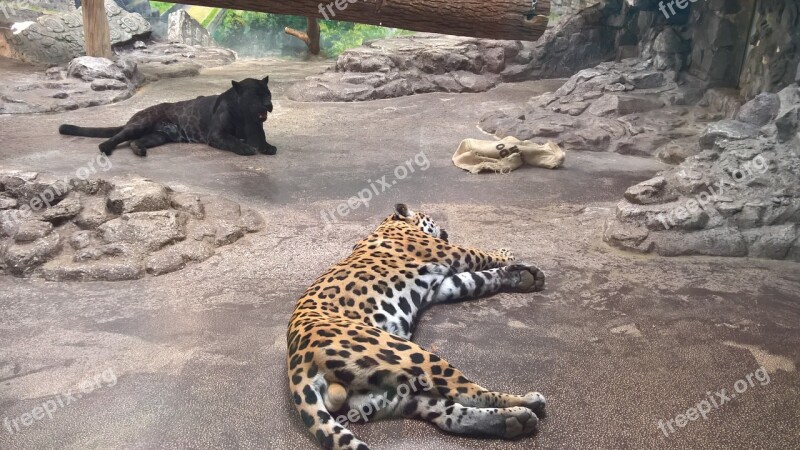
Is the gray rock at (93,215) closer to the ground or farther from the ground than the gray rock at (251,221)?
farther from the ground

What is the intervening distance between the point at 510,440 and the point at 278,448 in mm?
1068

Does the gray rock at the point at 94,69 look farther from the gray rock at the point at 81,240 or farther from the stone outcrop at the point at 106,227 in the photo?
the gray rock at the point at 81,240

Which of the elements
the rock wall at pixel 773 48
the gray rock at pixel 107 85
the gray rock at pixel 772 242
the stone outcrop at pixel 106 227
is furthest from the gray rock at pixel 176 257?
the gray rock at pixel 107 85

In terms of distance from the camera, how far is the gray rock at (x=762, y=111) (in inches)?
266

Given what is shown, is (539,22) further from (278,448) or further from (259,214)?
(278,448)

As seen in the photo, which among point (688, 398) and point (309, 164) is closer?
point (688, 398)

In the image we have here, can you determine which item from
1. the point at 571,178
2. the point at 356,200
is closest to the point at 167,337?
the point at 356,200

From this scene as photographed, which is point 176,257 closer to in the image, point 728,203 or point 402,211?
point 402,211

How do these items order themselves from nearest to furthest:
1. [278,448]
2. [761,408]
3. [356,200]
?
1. [278,448]
2. [761,408]
3. [356,200]

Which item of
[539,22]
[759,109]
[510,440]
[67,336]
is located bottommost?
[67,336]

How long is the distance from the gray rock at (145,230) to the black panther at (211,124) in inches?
107

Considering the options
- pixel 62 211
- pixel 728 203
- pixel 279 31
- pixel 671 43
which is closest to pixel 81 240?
pixel 62 211

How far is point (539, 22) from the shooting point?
588cm

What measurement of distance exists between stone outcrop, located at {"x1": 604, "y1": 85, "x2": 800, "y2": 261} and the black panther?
4656mm
